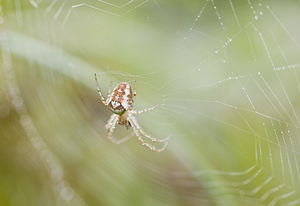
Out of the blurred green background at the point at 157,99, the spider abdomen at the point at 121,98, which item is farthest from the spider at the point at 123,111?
the blurred green background at the point at 157,99

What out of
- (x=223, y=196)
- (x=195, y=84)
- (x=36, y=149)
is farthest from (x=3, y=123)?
(x=223, y=196)

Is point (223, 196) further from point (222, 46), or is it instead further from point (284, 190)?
point (222, 46)

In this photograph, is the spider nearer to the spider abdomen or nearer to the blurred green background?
the spider abdomen

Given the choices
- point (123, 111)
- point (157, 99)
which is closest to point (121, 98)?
point (123, 111)

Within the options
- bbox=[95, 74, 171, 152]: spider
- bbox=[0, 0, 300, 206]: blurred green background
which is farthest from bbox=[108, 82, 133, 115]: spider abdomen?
bbox=[0, 0, 300, 206]: blurred green background

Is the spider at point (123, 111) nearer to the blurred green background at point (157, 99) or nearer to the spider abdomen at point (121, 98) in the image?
the spider abdomen at point (121, 98)
